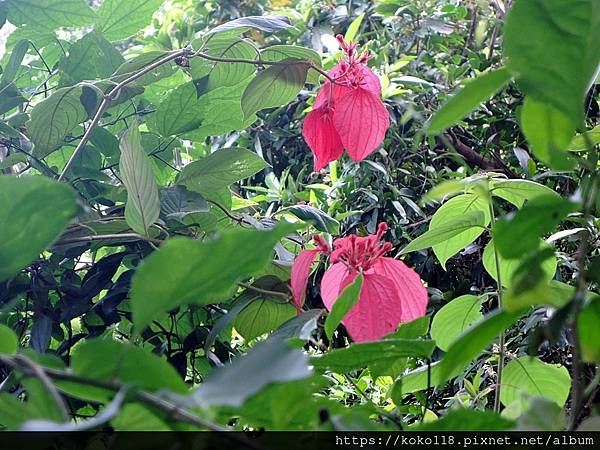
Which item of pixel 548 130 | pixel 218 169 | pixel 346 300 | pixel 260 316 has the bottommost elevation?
pixel 260 316

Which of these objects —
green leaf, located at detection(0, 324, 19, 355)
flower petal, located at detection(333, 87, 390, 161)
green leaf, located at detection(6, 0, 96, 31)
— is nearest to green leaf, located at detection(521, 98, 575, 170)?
green leaf, located at detection(0, 324, 19, 355)

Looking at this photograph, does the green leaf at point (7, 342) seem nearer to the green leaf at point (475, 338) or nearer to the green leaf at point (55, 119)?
the green leaf at point (475, 338)

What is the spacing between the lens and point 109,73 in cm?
74

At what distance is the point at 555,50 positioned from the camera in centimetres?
26

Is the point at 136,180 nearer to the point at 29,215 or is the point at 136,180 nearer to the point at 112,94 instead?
the point at 112,94

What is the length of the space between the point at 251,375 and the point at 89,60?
611 millimetres

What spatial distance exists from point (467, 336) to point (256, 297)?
15.1 inches

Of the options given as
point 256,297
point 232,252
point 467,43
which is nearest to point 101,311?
point 256,297

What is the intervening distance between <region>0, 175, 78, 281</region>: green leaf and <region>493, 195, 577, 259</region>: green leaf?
0.15 meters

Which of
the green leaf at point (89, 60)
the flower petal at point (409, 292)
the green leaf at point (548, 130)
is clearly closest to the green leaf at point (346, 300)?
the green leaf at point (548, 130)

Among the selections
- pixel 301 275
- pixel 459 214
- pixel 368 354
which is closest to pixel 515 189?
pixel 459 214

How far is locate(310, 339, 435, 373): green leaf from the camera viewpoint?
1.05ft

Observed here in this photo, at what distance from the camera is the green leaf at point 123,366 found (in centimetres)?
22

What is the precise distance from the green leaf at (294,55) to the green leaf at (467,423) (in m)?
0.52
